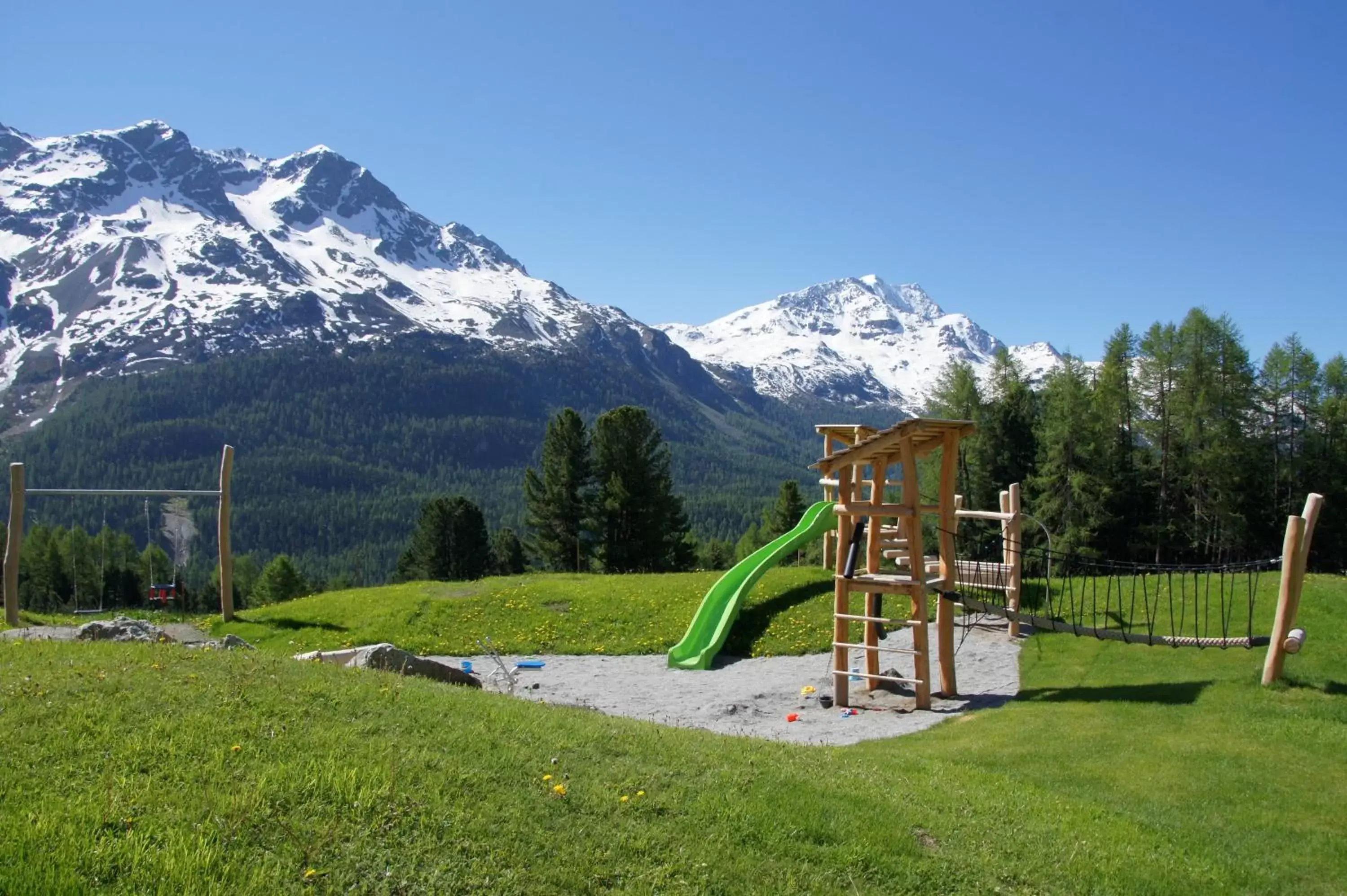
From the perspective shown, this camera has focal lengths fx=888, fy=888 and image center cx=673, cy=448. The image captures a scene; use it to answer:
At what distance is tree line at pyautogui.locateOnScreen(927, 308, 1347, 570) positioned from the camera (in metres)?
44.1

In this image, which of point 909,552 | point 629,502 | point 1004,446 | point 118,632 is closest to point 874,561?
point 909,552

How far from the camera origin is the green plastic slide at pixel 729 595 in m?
23.5

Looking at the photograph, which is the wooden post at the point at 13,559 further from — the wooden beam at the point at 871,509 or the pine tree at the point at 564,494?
the pine tree at the point at 564,494

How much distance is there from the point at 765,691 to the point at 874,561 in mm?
4442

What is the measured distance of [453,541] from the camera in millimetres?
71500

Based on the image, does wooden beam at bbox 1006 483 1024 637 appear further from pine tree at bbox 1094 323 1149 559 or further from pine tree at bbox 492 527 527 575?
pine tree at bbox 492 527 527 575

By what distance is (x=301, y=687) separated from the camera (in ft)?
33.6

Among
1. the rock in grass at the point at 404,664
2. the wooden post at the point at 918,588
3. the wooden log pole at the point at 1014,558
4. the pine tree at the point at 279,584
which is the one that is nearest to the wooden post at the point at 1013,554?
the wooden log pole at the point at 1014,558

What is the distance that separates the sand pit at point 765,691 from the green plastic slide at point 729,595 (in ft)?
1.57

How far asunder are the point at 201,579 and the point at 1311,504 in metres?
153

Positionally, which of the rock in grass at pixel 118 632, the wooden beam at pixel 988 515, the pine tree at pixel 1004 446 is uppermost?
the pine tree at pixel 1004 446

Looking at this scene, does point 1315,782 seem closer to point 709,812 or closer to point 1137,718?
point 1137,718

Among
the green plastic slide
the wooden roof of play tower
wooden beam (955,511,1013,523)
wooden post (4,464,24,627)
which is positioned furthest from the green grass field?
wooden post (4,464,24,627)

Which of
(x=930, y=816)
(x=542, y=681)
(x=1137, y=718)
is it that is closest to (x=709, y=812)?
(x=930, y=816)
